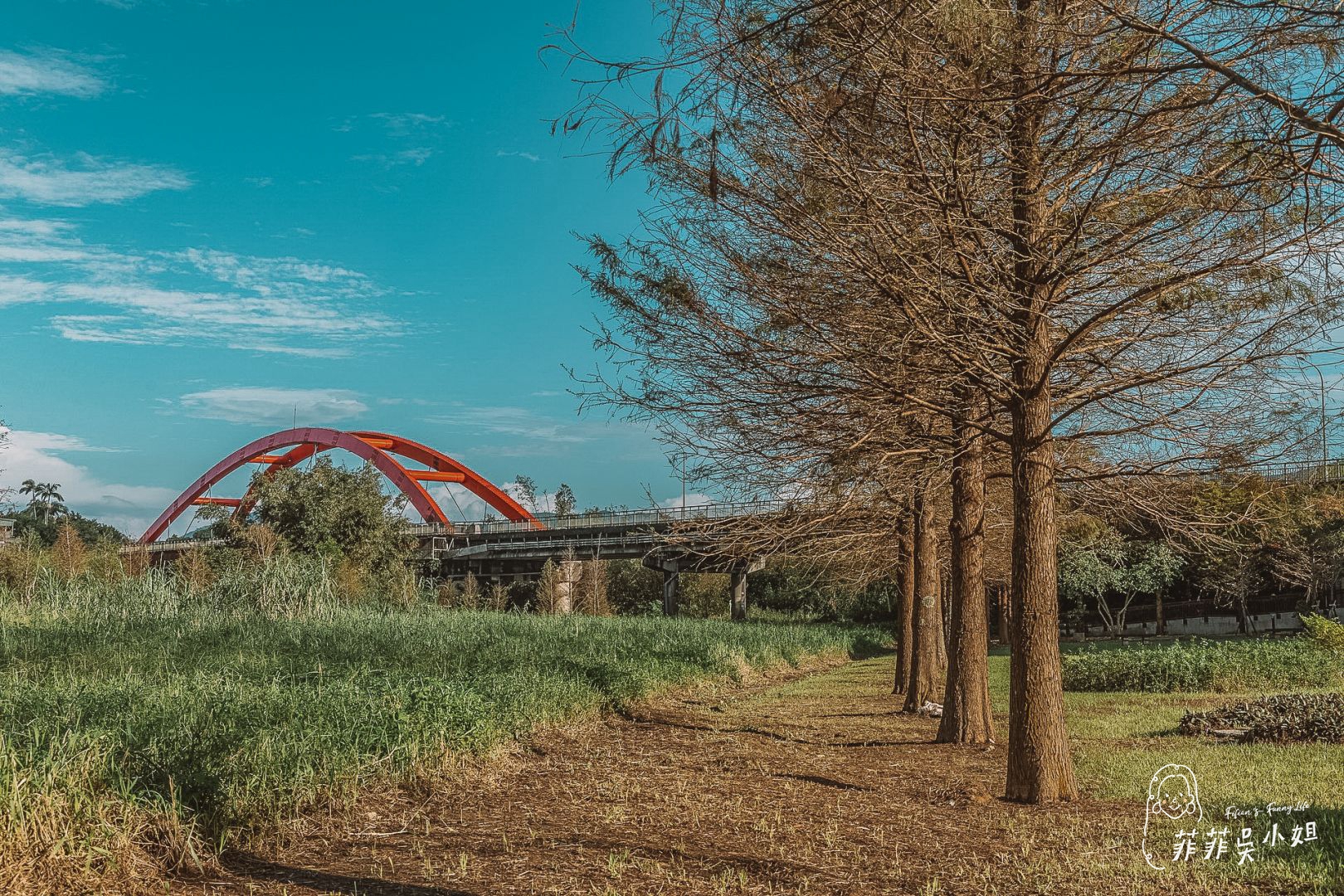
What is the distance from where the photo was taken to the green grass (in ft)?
16.8

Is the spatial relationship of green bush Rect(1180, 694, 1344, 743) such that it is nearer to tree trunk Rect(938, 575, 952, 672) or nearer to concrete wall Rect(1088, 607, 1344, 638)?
tree trunk Rect(938, 575, 952, 672)

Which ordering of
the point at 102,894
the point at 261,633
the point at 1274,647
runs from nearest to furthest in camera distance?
the point at 102,894 → the point at 261,633 → the point at 1274,647

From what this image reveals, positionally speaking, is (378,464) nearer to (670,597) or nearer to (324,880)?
(670,597)

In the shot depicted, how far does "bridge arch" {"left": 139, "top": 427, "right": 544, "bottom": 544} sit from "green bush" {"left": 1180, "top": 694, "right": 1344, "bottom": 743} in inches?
1959


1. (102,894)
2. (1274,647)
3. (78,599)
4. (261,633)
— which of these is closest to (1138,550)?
(1274,647)

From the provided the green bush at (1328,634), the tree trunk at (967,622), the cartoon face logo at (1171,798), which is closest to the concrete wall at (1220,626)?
the green bush at (1328,634)

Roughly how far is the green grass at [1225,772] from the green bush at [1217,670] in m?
2.09

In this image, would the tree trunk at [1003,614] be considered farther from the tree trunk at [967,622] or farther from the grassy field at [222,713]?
the tree trunk at [967,622]

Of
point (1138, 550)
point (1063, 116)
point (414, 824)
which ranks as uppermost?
point (1063, 116)

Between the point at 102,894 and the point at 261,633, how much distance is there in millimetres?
10584

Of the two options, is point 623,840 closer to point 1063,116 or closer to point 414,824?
point 414,824

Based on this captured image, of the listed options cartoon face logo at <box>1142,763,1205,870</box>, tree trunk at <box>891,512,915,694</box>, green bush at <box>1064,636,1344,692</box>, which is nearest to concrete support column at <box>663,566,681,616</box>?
tree trunk at <box>891,512,915,694</box>

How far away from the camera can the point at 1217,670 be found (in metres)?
15.4

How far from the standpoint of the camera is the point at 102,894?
461 cm
